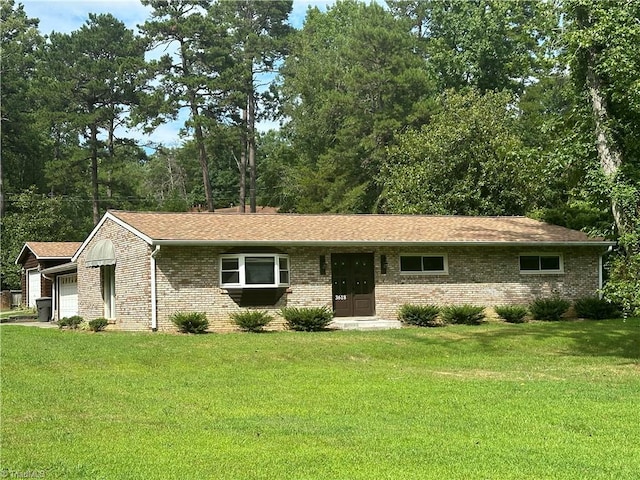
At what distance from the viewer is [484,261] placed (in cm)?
2386

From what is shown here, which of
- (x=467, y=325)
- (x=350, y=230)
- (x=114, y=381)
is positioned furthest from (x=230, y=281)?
(x=114, y=381)

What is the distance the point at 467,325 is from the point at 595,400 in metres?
11.1

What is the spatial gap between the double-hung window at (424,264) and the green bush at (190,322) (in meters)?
6.81

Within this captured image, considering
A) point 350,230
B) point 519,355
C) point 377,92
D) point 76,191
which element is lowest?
point 519,355

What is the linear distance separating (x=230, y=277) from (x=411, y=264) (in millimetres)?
5957

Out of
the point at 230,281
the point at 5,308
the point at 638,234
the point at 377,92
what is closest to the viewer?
the point at 638,234

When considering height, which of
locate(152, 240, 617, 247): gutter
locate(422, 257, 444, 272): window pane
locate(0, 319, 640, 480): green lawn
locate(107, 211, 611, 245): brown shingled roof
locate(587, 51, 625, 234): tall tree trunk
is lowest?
locate(0, 319, 640, 480): green lawn

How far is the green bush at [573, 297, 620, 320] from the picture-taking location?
23.9 metres

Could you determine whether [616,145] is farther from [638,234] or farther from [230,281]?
[230,281]

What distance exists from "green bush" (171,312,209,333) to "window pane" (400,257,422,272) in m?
6.85

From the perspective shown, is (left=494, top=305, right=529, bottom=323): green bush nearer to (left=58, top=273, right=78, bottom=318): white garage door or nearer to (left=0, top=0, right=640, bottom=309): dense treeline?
(left=0, top=0, right=640, bottom=309): dense treeline

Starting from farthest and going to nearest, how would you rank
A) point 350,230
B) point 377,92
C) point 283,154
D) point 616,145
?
point 283,154
point 377,92
point 350,230
point 616,145

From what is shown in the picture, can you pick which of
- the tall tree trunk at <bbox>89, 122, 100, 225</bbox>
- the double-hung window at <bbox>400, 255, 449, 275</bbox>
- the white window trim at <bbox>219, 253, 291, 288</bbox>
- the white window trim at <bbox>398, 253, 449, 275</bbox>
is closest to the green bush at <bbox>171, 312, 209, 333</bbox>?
the white window trim at <bbox>219, 253, 291, 288</bbox>

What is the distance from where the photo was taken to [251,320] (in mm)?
19891
